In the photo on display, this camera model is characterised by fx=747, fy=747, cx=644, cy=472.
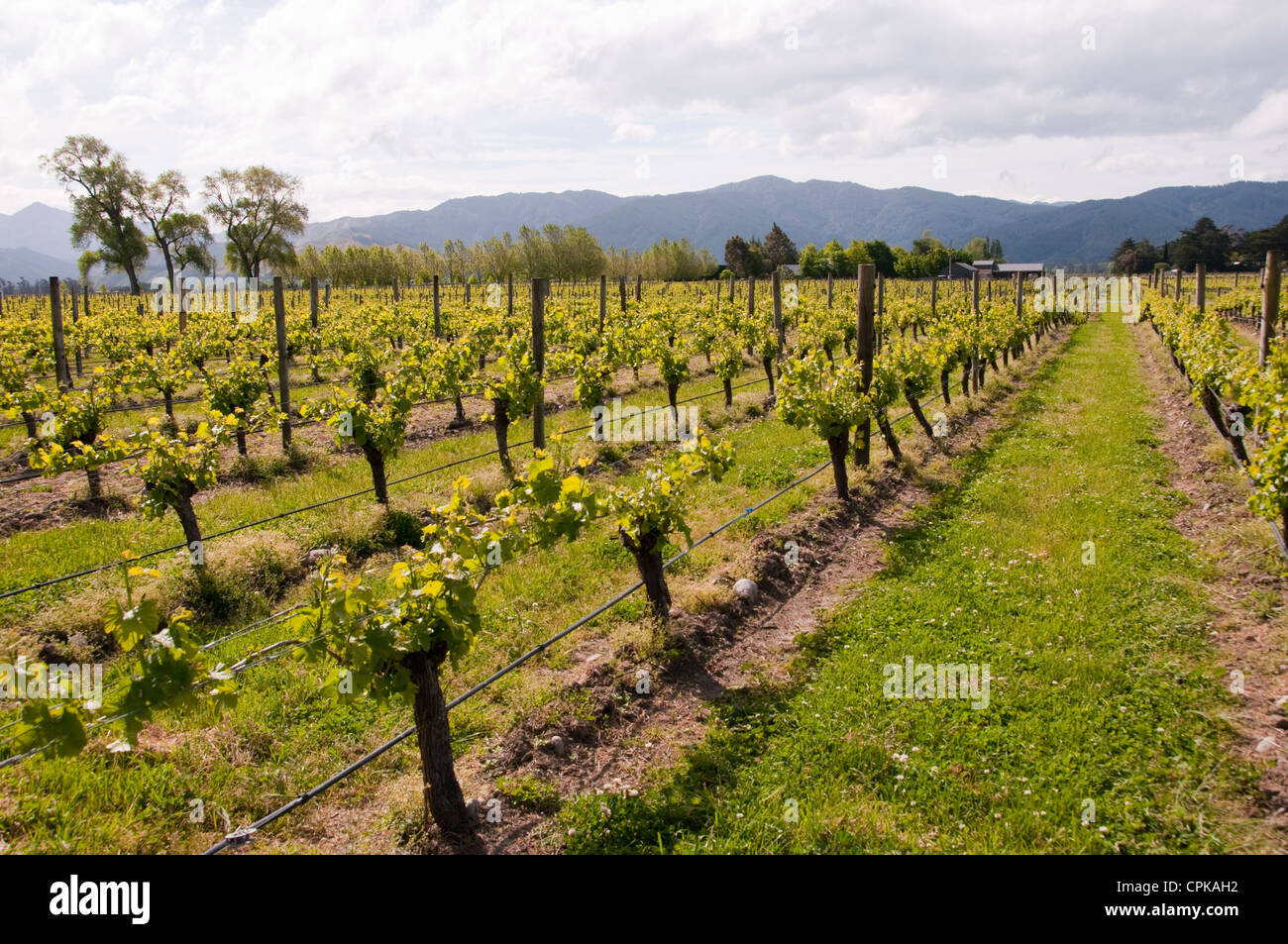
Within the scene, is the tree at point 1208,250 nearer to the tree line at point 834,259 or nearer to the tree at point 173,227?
the tree line at point 834,259

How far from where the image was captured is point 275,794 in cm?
539

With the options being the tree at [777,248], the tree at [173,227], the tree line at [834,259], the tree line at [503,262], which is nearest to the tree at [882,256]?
the tree line at [834,259]

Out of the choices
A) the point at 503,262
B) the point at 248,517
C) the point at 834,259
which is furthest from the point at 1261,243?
the point at 248,517

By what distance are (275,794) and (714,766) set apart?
322 centimetres

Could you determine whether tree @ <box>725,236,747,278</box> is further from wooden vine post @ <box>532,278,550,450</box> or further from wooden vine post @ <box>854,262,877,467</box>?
wooden vine post @ <box>532,278,550,450</box>

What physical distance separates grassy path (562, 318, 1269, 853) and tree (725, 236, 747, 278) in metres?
90.1

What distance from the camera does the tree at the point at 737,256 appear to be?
9606 cm

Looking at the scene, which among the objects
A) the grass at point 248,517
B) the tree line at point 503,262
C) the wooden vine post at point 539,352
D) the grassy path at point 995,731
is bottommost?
the grassy path at point 995,731

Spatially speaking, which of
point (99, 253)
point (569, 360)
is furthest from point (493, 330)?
point (99, 253)

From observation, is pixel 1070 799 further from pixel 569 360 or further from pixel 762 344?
pixel 762 344

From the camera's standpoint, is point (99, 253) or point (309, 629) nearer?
point (309, 629)

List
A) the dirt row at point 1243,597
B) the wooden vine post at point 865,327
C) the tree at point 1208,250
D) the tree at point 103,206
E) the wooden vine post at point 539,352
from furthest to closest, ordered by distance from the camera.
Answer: the tree at point 1208,250, the tree at point 103,206, the wooden vine post at point 539,352, the wooden vine post at point 865,327, the dirt row at point 1243,597

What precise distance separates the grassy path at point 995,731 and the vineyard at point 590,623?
31 mm

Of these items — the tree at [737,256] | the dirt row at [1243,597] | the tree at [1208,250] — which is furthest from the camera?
the tree at [1208,250]
